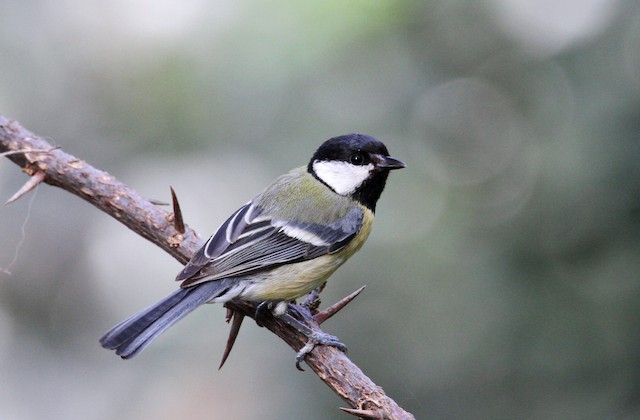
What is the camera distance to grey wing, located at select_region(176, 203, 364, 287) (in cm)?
266

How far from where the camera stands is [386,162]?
311 cm

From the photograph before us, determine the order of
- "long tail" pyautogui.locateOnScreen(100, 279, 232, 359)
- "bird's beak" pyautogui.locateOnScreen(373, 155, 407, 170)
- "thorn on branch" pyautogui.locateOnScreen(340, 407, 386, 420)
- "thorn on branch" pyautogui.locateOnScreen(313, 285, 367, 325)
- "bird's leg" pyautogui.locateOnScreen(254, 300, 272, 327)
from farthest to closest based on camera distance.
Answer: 1. "bird's beak" pyautogui.locateOnScreen(373, 155, 407, 170)
2. "bird's leg" pyautogui.locateOnScreen(254, 300, 272, 327)
3. "long tail" pyautogui.locateOnScreen(100, 279, 232, 359)
4. "thorn on branch" pyautogui.locateOnScreen(313, 285, 367, 325)
5. "thorn on branch" pyautogui.locateOnScreen(340, 407, 386, 420)

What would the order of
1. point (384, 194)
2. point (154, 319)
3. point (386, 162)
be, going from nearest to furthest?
point (154, 319) < point (386, 162) < point (384, 194)

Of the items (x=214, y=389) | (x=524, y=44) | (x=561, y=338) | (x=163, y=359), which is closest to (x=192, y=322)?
(x=163, y=359)

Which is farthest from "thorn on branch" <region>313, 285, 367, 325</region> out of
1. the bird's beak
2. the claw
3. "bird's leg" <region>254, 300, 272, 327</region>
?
the bird's beak

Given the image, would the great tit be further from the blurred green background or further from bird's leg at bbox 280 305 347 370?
the blurred green background

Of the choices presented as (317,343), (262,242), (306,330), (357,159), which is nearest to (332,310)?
(317,343)

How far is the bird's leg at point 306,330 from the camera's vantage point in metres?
2.32

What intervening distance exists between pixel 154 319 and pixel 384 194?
5.15ft

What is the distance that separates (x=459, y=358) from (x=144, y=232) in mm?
1457

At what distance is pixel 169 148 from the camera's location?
4.54 meters

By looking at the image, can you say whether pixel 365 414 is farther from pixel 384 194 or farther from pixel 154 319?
pixel 384 194

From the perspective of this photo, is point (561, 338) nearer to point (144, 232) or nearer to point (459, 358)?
point (459, 358)

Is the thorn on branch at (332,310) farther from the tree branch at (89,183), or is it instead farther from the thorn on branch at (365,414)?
the thorn on branch at (365,414)
